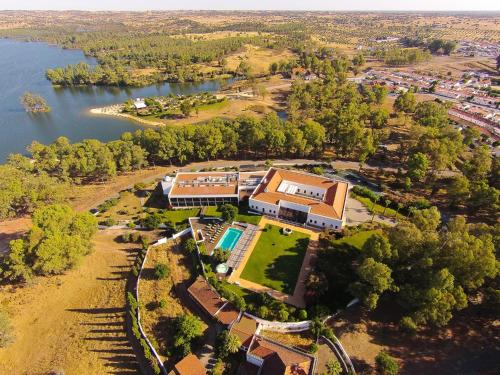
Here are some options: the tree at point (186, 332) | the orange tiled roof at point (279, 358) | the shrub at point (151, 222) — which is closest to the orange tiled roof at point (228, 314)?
the tree at point (186, 332)

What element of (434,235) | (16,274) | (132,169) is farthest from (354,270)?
(132,169)

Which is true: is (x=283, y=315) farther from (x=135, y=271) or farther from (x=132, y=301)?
(x=135, y=271)

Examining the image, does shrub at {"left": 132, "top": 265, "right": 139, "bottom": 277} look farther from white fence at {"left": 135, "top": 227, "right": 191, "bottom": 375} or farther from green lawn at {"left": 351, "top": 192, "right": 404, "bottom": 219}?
green lawn at {"left": 351, "top": 192, "right": 404, "bottom": 219}

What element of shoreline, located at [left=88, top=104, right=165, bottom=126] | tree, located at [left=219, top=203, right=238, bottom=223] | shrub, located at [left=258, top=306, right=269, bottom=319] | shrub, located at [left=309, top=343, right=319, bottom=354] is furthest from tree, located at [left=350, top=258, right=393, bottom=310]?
shoreline, located at [left=88, top=104, right=165, bottom=126]

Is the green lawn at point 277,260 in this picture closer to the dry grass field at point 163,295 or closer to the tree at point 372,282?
the tree at point 372,282

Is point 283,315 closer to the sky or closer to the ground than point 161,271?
closer to the sky

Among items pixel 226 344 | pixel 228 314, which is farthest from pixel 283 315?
pixel 226 344

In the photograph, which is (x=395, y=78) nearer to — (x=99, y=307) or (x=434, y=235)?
(x=434, y=235)
